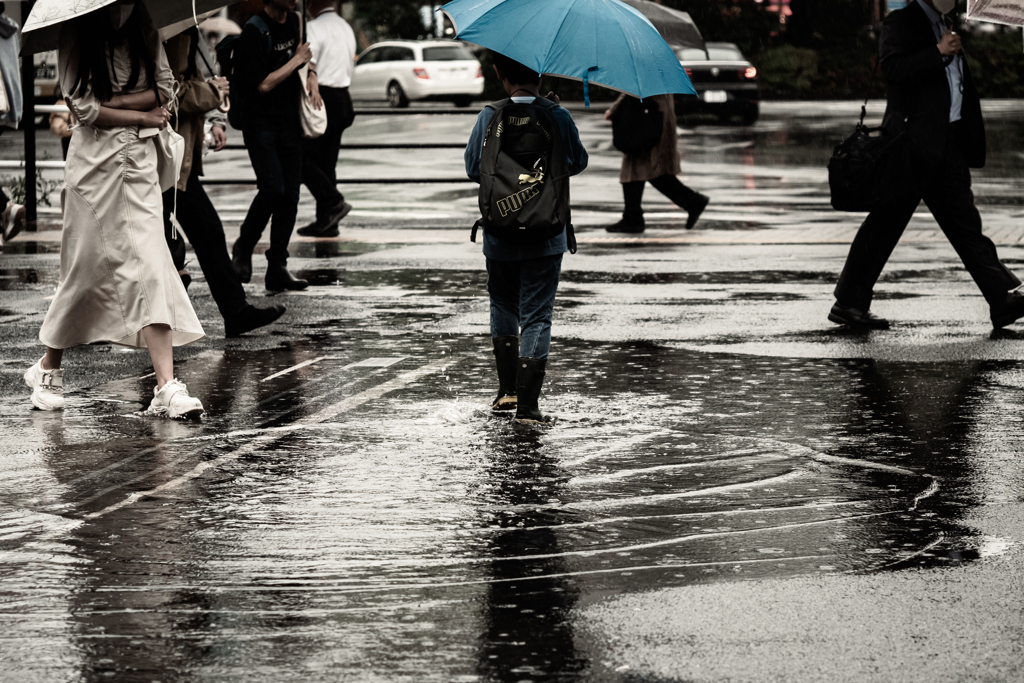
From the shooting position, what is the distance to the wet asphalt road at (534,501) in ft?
13.6

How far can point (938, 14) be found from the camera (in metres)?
9.18

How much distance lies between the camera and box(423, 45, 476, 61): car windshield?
4153 cm

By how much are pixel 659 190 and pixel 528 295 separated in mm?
7836

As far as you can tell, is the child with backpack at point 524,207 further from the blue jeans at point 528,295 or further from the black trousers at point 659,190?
the black trousers at point 659,190

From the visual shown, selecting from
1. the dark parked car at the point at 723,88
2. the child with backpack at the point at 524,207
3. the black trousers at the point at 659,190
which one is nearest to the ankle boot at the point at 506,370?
the child with backpack at the point at 524,207

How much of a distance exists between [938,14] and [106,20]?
187 inches

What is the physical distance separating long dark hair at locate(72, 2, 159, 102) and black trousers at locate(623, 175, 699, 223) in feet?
26.3

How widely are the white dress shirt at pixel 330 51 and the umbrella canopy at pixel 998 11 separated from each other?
9.08 m

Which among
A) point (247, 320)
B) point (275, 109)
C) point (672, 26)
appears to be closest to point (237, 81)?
point (275, 109)

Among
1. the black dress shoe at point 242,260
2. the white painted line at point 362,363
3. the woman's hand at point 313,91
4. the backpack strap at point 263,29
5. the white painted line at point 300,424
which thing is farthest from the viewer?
the black dress shoe at point 242,260

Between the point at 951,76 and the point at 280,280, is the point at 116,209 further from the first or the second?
the point at 951,76

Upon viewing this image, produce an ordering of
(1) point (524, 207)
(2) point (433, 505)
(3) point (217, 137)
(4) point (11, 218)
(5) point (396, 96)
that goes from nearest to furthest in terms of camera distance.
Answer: (2) point (433, 505)
(1) point (524, 207)
(3) point (217, 137)
(4) point (11, 218)
(5) point (396, 96)

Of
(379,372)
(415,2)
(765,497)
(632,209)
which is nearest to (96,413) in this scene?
(379,372)

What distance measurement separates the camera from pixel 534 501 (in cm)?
557
